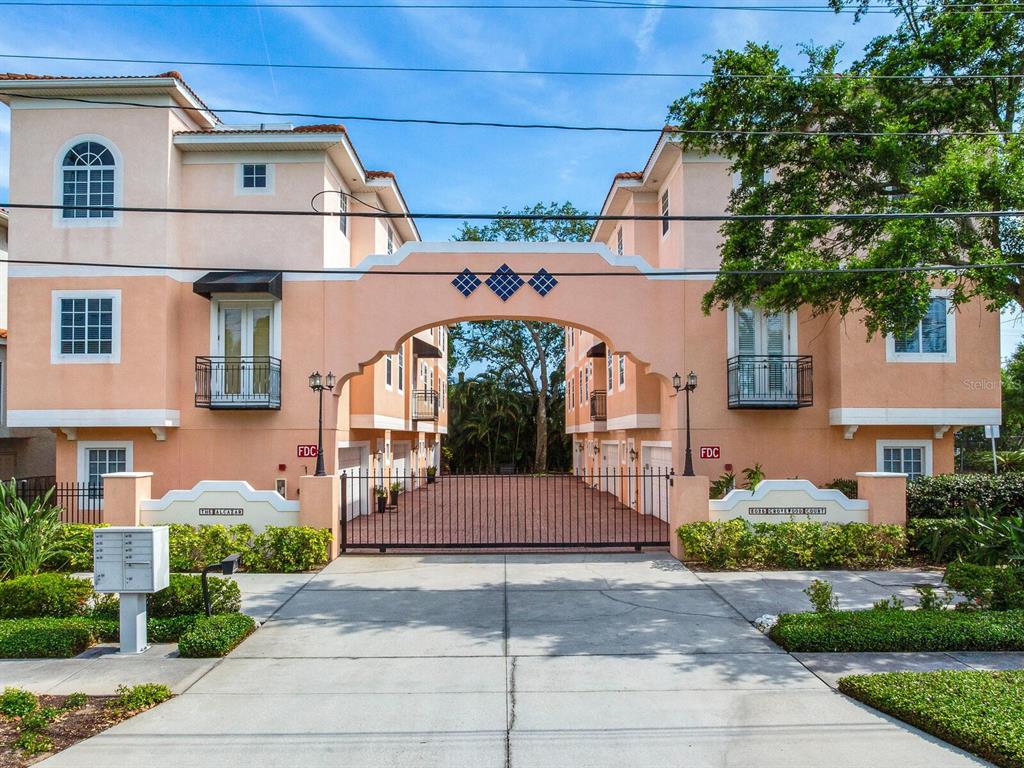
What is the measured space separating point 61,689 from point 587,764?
201 inches

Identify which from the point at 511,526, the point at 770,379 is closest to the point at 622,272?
the point at 770,379

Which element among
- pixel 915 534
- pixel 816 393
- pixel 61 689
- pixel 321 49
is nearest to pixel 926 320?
pixel 816 393

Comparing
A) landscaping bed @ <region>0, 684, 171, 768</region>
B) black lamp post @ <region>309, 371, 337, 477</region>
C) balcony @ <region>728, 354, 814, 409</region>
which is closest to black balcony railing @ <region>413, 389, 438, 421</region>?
black lamp post @ <region>309, 371, 337, 477</region>

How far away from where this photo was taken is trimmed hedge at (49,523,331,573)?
41.7 ft

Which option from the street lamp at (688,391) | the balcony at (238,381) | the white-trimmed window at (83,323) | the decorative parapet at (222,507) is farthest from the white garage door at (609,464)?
the white-trimmed window at (83,323)

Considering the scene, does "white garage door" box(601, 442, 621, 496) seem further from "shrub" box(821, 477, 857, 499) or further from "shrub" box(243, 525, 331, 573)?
"shrub" box(243, 525, 331, 573)

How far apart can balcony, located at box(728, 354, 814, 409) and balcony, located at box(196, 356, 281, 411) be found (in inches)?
384

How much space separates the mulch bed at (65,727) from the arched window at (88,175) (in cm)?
1208

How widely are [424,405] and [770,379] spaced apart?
54.8ft

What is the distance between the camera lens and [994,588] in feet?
30.6

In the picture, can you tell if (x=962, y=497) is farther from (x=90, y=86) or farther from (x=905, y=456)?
(x=90, y=86)

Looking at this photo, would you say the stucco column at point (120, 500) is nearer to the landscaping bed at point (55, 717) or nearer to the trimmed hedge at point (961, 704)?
the landscaping bed at point (55, 717)

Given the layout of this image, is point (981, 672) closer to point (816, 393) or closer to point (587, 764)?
point (587, 764)

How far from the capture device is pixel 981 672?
7.11m
